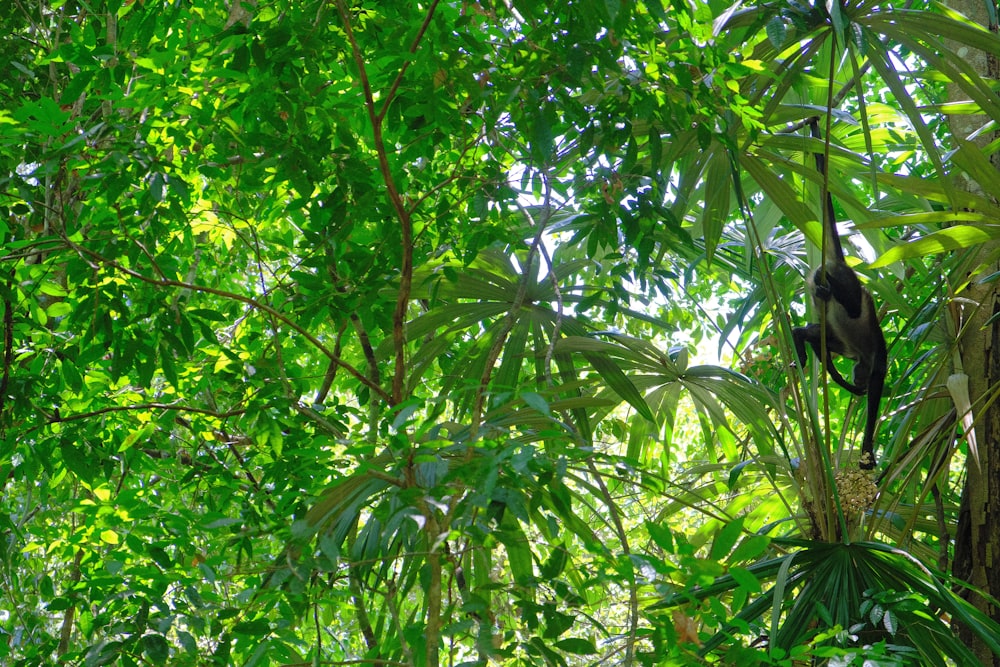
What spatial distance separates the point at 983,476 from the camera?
2873mm

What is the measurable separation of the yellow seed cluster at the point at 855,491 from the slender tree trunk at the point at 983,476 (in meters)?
0.45

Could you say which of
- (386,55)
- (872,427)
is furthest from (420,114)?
(872,427)

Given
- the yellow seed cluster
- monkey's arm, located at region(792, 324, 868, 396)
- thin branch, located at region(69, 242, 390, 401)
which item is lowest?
the yellow seed cluster

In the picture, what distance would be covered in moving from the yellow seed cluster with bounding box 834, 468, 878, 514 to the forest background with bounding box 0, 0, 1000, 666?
13 millimetres

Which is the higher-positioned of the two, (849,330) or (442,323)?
(849,330)

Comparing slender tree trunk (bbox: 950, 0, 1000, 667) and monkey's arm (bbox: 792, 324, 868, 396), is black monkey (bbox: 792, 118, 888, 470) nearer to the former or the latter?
monkey's arm (bbox: 792, 324, 868, 396)

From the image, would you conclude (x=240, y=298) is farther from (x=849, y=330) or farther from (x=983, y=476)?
(x=849, y=330)

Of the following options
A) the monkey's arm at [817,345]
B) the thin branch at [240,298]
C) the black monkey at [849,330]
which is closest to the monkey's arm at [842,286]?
A: the black monkey at [849,330]

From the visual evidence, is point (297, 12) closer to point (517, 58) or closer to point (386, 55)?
point (386, 55)

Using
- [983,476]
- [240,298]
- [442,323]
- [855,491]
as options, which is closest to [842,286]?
[983,476]

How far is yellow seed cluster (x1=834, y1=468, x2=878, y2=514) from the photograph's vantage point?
8.38 feet

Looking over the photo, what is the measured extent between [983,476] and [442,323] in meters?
1.83

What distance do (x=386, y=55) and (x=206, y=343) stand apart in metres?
1.32

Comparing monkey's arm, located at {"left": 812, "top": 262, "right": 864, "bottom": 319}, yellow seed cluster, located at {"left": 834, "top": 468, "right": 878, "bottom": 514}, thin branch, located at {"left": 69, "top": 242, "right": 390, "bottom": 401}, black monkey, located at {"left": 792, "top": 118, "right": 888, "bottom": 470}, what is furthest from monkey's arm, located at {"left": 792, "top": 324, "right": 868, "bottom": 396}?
thin branch, located at {"left": 69, "top": 242, "right": 390, "bottom": 401}
